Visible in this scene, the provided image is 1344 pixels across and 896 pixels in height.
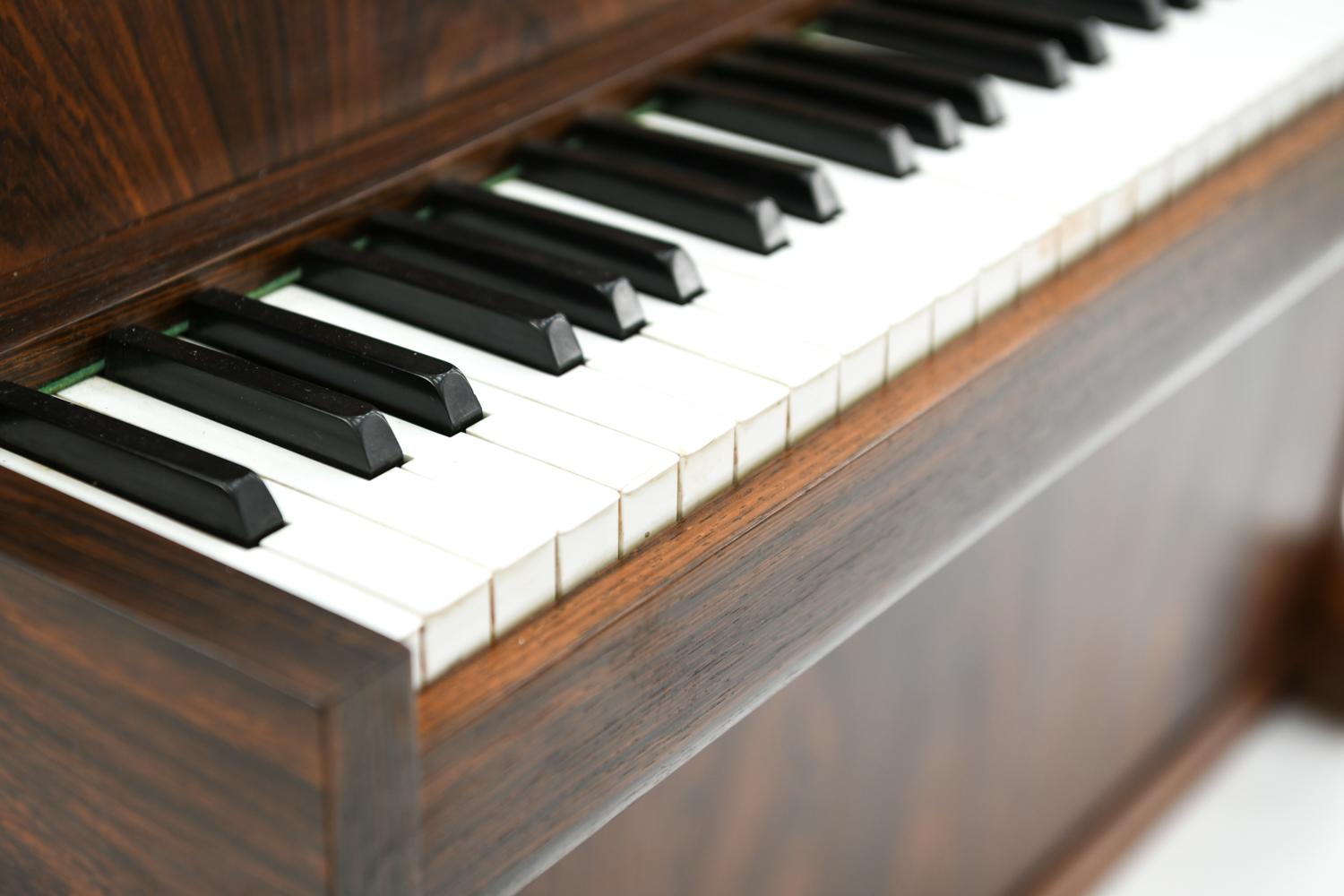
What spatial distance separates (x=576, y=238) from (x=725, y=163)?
0.19 m

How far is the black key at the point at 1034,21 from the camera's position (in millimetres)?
1597

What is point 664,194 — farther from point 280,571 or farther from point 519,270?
point 280,571

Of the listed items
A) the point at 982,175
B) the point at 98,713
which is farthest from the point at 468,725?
the point at 982,175

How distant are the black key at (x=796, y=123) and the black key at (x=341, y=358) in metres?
0.51

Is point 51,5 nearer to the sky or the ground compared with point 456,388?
nearer to the sky

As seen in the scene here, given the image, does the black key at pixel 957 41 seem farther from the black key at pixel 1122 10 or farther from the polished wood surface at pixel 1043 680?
the polished wood surface at pixel 1043 680

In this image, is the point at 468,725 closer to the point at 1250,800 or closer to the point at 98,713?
the point at 98,713

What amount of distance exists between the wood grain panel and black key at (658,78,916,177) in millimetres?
210

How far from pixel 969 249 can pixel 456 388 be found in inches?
17.5

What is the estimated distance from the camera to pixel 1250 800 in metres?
2.10

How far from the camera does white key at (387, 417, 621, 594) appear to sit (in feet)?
3.06

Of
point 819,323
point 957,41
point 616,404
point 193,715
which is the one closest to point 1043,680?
point 957,41

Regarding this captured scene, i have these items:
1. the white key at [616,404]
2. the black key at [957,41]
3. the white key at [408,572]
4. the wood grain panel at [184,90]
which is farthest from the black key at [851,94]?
the white key at [408,572]

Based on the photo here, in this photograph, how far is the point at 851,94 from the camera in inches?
58.5
